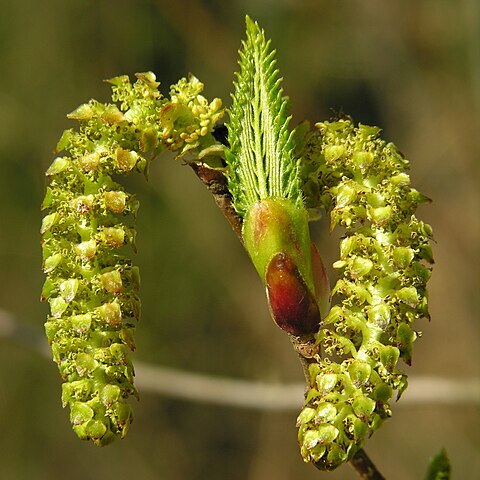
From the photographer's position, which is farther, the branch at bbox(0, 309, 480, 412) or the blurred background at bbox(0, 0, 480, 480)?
the blurred background at bbox(0, 0, 480, 480)

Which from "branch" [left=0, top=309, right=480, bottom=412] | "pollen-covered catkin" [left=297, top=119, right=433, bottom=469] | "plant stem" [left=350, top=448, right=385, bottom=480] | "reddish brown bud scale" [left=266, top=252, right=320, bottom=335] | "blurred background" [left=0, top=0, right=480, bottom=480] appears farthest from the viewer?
"blurred background" [left=0, top=0, right=480, bottom=480]

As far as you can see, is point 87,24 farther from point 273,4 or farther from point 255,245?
point 255,245

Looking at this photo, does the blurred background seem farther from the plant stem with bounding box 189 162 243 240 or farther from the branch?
the plant stem with bounding box 189 162 243 240

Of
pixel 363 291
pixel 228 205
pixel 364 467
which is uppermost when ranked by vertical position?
pixel 228 205

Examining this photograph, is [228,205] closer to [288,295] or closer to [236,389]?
[288,295]

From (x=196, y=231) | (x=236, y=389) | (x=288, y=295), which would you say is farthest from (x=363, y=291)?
(x=196, y=231)

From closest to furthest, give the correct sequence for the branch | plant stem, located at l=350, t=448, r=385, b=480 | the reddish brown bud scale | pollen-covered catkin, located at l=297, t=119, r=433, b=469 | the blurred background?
pollen-covered catkin, located at l=297, t=119, r=433, b=469, the reddish brown bud scale, plant stem, located at l=350, t=448, r=385, b=480, the branch, the blurred background

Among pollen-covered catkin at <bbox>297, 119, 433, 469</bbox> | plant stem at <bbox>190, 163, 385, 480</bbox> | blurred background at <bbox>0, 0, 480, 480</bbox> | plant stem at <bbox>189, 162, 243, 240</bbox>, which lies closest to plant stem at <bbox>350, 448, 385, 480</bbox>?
plant stem at <bbox>190, 163, 385, 480</bbox>
